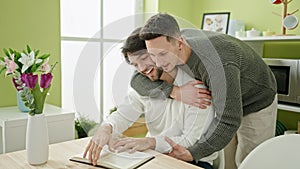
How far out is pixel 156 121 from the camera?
1.05 m

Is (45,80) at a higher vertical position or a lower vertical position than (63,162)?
higher

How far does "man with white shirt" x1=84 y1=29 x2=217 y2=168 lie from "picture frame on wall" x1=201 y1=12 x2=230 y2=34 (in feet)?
6.15

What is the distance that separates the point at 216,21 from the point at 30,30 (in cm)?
168

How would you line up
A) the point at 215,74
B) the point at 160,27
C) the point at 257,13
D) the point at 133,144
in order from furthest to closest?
the point at 257,13 → the point at 133,144 → the point at 215,74 → the point at 160,27

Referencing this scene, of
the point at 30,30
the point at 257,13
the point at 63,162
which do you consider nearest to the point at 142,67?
the point at 63,162

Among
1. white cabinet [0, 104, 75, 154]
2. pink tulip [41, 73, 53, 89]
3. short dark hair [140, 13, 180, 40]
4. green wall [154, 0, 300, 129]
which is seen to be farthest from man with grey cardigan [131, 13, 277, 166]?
green wall [154, 0, 300, 129]

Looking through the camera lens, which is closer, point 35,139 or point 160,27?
point 160,27

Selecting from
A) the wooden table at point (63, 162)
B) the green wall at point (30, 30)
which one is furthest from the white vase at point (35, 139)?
the green wall at point (30, 30)

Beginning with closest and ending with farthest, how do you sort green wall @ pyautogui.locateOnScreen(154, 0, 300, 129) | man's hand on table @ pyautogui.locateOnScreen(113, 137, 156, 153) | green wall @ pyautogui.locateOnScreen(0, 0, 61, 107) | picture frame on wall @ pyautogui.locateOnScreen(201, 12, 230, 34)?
man's hand on table @ pyautogui.locateOnScreen(113, 137, 156, 153) → green wall @ pyautogui.locateOnScreen(0, 0, 61, 107) → green wall @ pyautogui.locateOnScreen(154, 0, 300, 129) → picture frame on wall @ pyautogui.locateOnScreen(201, 12, 230, 34)

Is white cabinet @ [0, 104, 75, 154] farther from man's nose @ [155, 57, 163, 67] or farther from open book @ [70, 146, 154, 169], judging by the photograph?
man's nose @ [155, 57, 163, 67]

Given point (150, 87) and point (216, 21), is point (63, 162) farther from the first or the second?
point (216, 21)

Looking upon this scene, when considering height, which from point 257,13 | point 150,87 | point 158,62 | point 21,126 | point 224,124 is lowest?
point 21,126

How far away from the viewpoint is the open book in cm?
102

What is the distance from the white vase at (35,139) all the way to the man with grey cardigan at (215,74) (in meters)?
0.35
